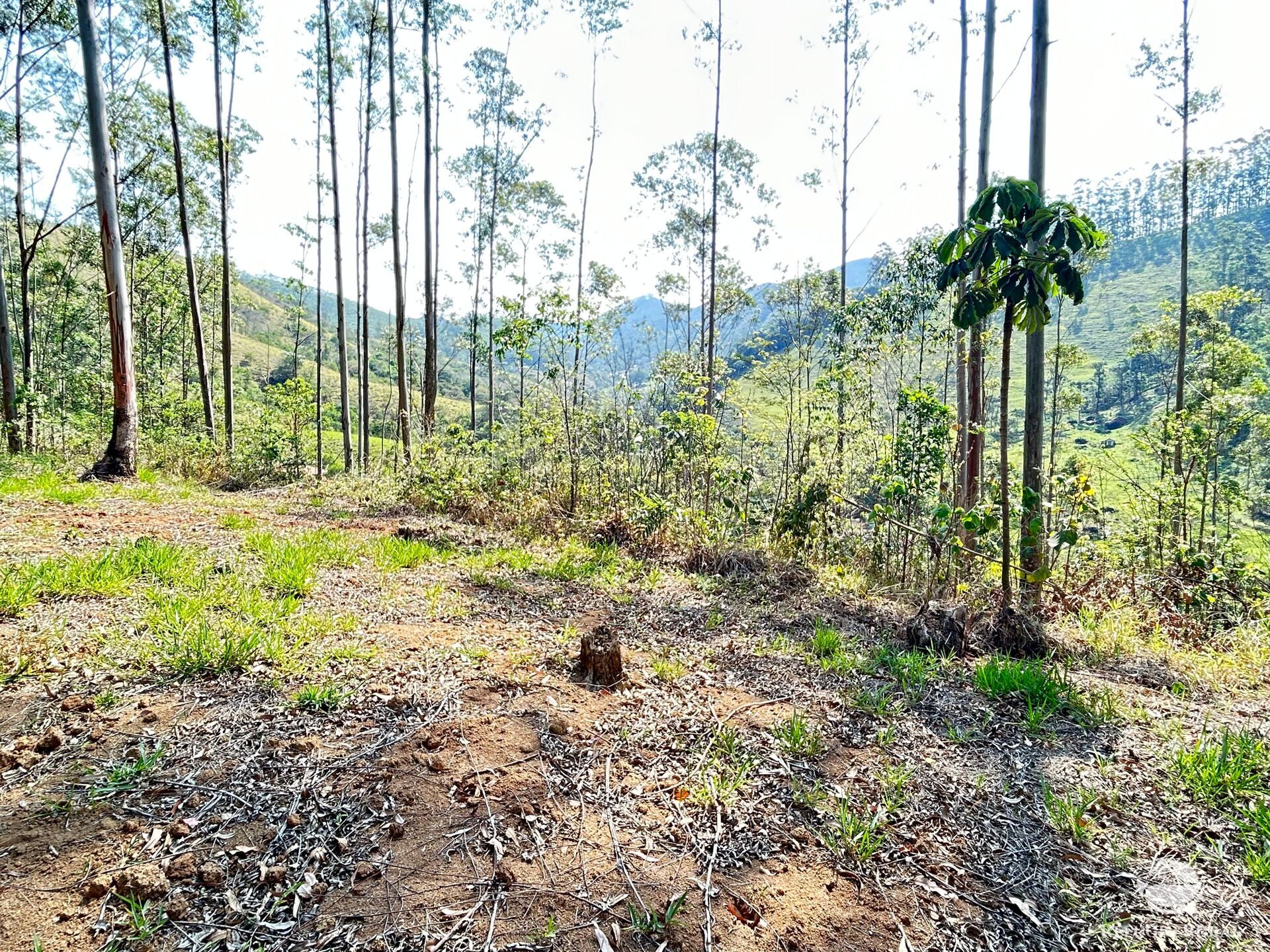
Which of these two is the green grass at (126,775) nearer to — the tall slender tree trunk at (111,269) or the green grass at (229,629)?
the green grass at (229,629)

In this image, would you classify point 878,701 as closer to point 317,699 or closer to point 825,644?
point 825,644

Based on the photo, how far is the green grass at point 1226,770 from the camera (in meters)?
2.16

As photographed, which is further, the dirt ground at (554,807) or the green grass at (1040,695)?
the green grass at (1040,695)

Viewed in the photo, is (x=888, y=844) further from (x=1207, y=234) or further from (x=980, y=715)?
(x=1207, y=234)

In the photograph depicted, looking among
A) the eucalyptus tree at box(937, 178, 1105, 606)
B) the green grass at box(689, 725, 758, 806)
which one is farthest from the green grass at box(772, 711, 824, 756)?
the eucalyptus tree at box(937, 178, 1105, 606)

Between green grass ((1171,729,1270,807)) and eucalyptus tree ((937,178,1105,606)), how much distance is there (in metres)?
1.33

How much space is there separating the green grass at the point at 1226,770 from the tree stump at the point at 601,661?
236cm

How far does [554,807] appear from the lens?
1968 mm

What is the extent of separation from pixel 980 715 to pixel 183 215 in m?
14.3

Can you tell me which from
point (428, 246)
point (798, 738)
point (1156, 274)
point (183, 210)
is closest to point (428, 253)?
point (428, 246)

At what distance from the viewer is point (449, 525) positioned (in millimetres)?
6867

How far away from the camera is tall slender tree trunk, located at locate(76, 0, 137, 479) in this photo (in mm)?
7008

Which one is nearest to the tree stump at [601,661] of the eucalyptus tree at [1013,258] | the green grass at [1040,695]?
the green grass at [1040,695]

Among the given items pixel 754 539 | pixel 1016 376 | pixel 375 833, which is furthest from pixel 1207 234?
pixel 375 833
